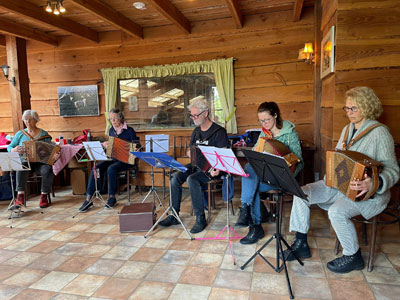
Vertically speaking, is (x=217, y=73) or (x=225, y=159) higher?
(x=217, y=73)

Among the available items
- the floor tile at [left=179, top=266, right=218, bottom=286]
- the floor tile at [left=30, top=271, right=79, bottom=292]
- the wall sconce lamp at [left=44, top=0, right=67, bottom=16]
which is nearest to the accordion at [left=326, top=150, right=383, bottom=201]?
the floor tile at [left=179, top=266, right=218, bottom=286]

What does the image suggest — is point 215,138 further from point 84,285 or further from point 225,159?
point 84,285

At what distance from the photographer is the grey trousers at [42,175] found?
12.4 feet

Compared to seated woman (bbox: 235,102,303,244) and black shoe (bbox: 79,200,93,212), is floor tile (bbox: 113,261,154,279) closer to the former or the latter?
seated woman (bbox: 235,102,303,244)

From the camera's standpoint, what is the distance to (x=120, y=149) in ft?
11.7

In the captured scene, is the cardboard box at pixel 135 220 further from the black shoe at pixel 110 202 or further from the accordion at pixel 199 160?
the black shoe at pixel 110 202

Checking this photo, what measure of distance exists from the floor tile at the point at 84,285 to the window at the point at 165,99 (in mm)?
3086

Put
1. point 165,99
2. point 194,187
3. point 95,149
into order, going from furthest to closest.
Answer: point 165,99, point 95,149, point 194,187

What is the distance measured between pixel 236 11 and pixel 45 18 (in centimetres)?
249

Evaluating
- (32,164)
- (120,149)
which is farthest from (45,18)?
(120,149)

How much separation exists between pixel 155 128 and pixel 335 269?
354 cm

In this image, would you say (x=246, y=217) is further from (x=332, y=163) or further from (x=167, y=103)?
(x=167, y=103)

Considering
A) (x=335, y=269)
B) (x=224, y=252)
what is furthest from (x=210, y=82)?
(x=335, y=269)

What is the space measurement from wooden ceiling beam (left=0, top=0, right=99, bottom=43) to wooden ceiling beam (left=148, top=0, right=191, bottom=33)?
5.09ft
